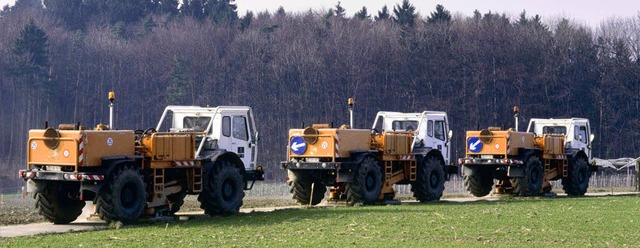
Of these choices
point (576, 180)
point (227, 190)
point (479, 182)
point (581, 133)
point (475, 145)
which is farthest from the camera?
point (581, 133)

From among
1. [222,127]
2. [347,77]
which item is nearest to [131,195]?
[222,127]

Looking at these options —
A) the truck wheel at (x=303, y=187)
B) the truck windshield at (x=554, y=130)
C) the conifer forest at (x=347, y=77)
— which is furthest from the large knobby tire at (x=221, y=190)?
the conifer forest at (x=347, y=77)

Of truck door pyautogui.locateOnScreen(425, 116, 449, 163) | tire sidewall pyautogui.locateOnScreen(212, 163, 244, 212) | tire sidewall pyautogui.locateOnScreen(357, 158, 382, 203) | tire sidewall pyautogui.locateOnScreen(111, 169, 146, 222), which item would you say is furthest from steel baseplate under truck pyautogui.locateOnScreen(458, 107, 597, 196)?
tire sidewall pyautogui.locateOnScreen(111, 169, 146, 222)

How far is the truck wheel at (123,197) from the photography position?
2744 cm

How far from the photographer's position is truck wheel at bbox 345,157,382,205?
36.0 m

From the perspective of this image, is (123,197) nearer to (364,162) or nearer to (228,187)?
(228,187)

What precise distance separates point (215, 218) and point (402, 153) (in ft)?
33.4

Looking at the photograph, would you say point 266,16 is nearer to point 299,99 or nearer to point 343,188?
point 299,99

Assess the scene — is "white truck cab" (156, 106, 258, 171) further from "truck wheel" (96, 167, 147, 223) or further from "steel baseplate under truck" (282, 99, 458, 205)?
"truck wheel" (96, 167, 147, 223)

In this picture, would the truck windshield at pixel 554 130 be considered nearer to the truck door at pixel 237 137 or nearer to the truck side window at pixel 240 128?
the truck door at pixel 237 137

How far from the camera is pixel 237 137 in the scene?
109 ft

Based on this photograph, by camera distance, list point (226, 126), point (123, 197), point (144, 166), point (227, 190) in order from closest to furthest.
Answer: point (123, 197)
point (144, 166)
point (227, 190)
point (226, 126)

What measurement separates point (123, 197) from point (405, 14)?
91.7 metres

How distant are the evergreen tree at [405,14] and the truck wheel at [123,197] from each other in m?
82.4
